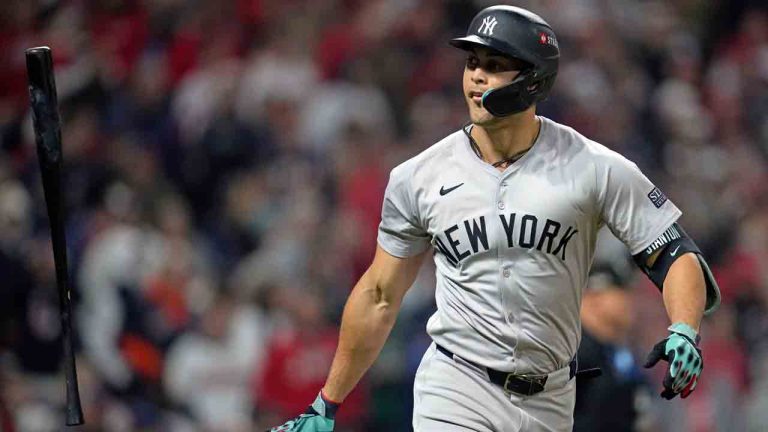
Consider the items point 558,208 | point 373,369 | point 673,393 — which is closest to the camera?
point 673,393

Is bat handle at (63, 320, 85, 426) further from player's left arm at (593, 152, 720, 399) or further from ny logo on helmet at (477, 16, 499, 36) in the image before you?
player's left arm at (593, 152, 720, 399)

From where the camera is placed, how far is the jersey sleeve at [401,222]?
4.62 metres

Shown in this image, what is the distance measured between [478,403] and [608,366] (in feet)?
3.86

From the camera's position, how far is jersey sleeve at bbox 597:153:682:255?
440cm

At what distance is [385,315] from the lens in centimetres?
475

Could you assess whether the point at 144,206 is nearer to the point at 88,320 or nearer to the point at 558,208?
the point at 88,320

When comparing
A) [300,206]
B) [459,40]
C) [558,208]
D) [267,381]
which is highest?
[459,40]

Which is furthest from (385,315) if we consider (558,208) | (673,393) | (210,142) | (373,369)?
(210,142)

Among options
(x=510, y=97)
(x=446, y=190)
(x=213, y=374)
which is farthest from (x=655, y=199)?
(x=213, y=374)

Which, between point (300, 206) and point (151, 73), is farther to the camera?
point (151, 73)

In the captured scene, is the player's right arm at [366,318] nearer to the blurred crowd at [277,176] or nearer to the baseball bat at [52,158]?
the baseball bat at [52,158]

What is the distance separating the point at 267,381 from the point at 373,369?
0.62 meters

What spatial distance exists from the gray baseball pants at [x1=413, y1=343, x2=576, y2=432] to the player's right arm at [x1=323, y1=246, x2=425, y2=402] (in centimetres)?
23

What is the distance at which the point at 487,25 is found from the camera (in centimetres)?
448
